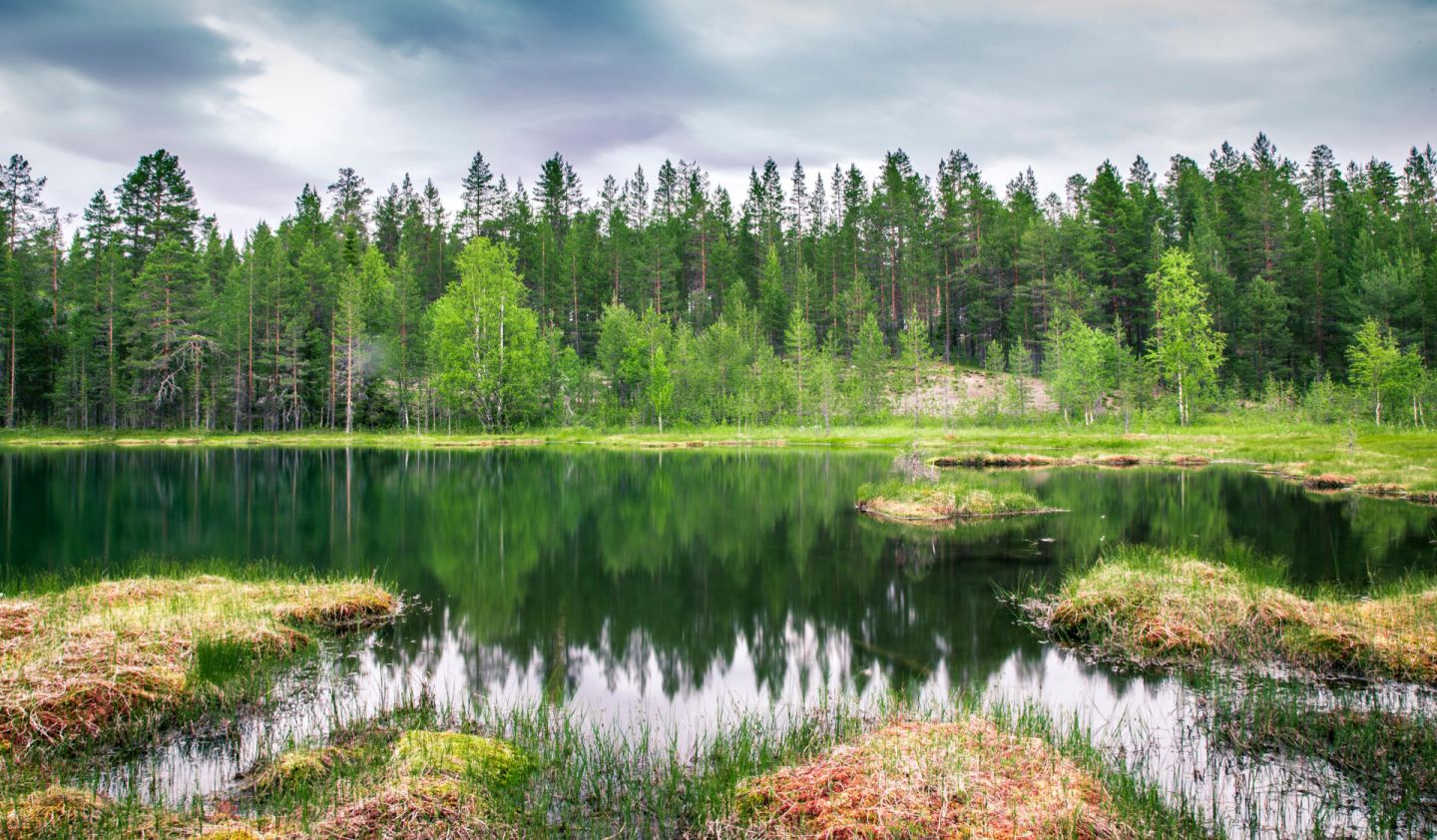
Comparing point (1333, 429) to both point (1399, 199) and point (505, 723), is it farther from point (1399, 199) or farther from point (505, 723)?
point (1399, 199)

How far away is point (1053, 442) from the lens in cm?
5831

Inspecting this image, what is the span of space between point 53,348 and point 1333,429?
119005 mm

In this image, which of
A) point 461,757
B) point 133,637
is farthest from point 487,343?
point 461,757

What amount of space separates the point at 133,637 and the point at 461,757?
6.25 metres

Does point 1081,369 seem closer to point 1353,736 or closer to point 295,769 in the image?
point 1353,736

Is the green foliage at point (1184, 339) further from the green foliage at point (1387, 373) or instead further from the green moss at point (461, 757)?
the green moss at point (461, 757)

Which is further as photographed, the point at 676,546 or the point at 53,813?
the point at 676,546

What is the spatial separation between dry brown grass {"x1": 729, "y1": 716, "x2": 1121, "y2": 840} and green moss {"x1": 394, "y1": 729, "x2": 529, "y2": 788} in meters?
2.33

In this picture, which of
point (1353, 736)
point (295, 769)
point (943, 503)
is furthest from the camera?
point (943, 503)

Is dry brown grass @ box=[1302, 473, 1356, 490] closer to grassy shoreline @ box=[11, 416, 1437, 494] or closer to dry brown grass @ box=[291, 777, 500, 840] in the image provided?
grassy shoreline @ box=[11, 416, 1437, 494]

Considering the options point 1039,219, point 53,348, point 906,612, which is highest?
point 1039,219

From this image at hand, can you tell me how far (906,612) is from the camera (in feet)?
49.1

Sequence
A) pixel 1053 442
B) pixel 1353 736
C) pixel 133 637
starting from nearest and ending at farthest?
pixel 1353 736 → pixel 133 637 → pixel 1053 442

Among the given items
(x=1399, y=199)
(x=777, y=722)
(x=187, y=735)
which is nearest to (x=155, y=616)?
(x=187, y=735)
